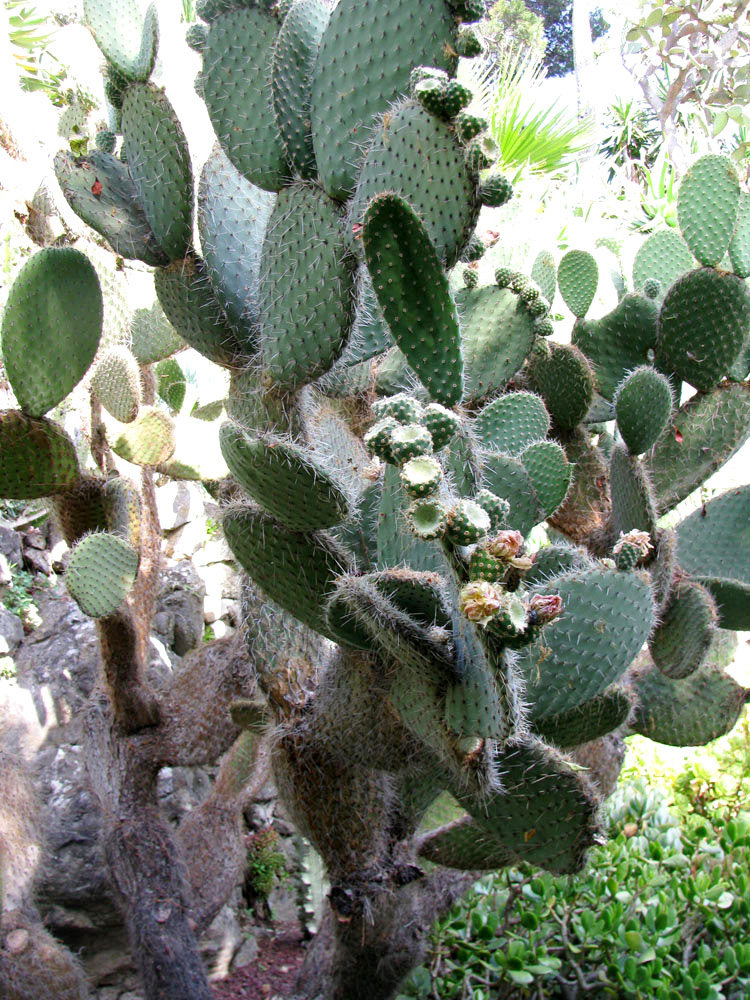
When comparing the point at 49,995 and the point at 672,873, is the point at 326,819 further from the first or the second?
the point at 672,873

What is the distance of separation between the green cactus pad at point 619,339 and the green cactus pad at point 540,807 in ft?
4.31

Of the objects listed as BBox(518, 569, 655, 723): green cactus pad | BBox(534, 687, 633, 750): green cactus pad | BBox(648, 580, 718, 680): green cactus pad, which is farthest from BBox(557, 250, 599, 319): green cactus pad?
BBox(534, 687, 633, 750): green cactus pad

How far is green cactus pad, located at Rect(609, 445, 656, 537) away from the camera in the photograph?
177cm

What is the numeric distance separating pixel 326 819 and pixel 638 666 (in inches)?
40.1

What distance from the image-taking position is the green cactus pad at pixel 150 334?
2576 millimetres

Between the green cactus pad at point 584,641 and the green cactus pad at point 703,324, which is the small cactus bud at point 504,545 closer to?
the green cactus pad at point 584,641

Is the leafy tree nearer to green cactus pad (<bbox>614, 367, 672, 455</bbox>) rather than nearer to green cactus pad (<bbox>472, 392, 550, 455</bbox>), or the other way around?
green cactus pad (<bbox>614, 367, 672, 455</bbox>)

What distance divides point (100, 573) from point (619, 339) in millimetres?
1522

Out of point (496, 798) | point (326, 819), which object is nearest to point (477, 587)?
point (496, 798)

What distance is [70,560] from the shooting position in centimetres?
182

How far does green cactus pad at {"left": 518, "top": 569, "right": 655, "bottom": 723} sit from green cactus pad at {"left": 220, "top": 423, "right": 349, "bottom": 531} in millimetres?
403

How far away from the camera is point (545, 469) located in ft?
5.06

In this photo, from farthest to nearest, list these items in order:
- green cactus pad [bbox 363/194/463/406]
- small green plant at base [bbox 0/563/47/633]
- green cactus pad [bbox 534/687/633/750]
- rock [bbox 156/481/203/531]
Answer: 1. rock [bbox 156/481/203/531]
2. small green plant at base [bbox 0/563/47/633]
3. green cactus pad [bbox 534/687/633/750]
4. green cactus pad [bbox 363/194/463/406]

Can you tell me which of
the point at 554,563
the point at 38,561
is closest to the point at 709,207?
the point at 554,563
